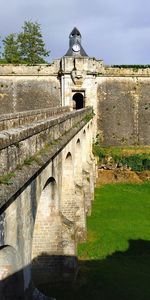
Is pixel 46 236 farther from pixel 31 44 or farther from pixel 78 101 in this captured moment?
pixel 31 44

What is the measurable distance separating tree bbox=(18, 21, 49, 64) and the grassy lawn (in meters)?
28.5

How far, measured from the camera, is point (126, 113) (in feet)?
104

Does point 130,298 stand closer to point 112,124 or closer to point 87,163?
point 87,163

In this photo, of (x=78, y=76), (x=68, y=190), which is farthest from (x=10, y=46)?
(x=68, y=190)

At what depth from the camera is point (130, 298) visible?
11.7 meters

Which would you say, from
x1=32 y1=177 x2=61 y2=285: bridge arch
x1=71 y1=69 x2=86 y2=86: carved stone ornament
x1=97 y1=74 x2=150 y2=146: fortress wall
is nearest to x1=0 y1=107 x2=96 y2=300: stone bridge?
x1=32 y1=177 x2=61 y2=285: bridge arch

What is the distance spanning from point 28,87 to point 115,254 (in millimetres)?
18806

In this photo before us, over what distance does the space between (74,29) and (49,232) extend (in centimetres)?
2745

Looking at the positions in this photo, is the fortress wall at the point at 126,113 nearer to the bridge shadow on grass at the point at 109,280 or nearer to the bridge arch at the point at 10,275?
the bridge shadow on grass at the point at 109,280

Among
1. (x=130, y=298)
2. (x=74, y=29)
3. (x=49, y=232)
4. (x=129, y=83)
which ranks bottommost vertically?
(x=130, y=298)

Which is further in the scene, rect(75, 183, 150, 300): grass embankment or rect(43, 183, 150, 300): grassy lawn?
rect(75, 183, 150, 300): grass embankment

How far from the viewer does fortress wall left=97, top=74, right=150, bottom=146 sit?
31.5 meters

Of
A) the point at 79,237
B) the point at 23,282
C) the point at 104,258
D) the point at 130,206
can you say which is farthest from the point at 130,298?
the point at 130,206

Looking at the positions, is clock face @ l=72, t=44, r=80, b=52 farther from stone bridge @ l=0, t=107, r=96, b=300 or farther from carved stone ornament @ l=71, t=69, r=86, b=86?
stone bridge @ l=0, t=107, r=96, b=300
